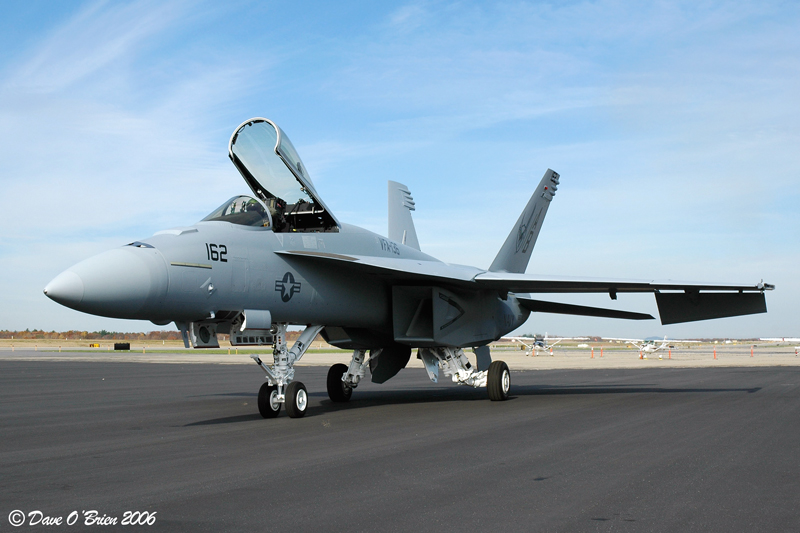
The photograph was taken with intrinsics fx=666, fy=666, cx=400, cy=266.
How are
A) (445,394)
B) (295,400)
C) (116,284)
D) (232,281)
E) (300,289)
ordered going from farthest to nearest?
1. (445,394)
2. (300,289)
3. (295,400)
4. (232,281)
5. (116,284)

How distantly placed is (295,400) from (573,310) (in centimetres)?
882

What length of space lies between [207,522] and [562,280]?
351 inches

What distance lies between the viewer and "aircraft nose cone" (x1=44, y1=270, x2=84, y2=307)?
717cm

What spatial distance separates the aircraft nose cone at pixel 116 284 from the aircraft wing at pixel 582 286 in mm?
2357

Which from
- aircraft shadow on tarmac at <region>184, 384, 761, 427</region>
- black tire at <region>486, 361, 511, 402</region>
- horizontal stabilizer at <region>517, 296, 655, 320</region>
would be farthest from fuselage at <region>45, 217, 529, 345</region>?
horizontal stabilizer at <region>517, 296, 655, 320</region>

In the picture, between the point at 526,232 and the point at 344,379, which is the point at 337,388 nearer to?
the point at 344,379

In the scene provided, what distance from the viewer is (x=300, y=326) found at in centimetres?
1117

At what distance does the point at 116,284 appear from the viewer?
7496mm

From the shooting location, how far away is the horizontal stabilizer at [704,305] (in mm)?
13086

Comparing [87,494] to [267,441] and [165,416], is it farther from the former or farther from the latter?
[165,416]

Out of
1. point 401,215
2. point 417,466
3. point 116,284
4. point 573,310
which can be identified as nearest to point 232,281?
point 116,284

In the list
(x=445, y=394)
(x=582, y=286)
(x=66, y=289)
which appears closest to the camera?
(x=66, y=289)

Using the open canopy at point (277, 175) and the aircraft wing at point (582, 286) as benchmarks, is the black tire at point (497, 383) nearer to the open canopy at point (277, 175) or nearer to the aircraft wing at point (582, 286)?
the aircraft wing at point (582, 286)

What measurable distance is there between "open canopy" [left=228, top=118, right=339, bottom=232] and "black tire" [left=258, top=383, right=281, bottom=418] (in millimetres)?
2498
